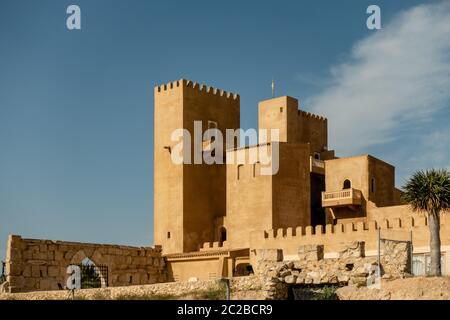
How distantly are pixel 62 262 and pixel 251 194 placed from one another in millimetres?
11191

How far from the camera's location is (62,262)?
126 ft

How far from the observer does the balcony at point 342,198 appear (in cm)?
4456

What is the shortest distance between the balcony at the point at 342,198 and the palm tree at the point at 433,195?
14018 millimetres

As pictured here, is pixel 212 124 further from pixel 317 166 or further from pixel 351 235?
pixel 351 235

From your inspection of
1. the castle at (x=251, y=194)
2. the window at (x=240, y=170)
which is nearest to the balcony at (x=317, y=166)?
the castle at (x=251, y=194)

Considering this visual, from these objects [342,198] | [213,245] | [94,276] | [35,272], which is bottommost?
[94,276]

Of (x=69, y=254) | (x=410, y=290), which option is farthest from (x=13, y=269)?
(x=410, y=290)

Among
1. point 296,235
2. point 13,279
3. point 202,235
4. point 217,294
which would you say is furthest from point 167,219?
point 217,294

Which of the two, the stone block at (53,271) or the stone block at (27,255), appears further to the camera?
the stone block at (53,271)

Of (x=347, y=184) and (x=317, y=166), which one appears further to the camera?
(x=317, y=166)

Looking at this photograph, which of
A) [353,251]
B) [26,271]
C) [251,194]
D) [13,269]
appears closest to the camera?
[353,251]

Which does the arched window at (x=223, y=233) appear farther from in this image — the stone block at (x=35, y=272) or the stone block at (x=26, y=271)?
the stone block at (x=26, y=271)

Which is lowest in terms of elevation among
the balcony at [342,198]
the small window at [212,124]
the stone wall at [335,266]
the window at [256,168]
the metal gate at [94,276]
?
the metal gate at [94,276]
